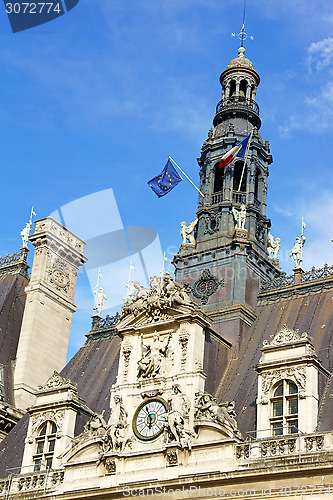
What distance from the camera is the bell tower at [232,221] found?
43031mm

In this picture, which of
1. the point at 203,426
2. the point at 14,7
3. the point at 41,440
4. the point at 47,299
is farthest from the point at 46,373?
the point at 14,7

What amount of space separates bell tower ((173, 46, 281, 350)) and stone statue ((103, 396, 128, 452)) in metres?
7.28

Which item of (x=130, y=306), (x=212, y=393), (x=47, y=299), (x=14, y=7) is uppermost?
(x=14, y=7)

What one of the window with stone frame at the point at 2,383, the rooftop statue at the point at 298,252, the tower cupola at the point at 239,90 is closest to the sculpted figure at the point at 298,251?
the rooftop statue at the point at 298,252

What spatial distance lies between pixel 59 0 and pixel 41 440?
19.6m

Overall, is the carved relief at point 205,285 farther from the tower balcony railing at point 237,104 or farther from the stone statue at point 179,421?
the tower balcony railing at point 237,104

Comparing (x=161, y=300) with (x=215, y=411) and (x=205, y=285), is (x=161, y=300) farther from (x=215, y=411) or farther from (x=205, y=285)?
(x=205, y=285)

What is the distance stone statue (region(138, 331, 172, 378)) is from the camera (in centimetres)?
3694

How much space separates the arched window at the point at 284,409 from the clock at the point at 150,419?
4.57 m

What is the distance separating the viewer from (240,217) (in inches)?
1780

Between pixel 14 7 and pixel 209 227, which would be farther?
pixel 209 227

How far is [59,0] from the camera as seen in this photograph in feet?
118

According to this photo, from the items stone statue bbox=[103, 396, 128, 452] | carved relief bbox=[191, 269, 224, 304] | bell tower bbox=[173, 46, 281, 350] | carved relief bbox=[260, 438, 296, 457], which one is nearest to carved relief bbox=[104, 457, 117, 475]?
stone statue bbox=[103, 396, 128, 452]

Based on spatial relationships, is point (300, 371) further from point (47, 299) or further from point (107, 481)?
point (47, 299)
